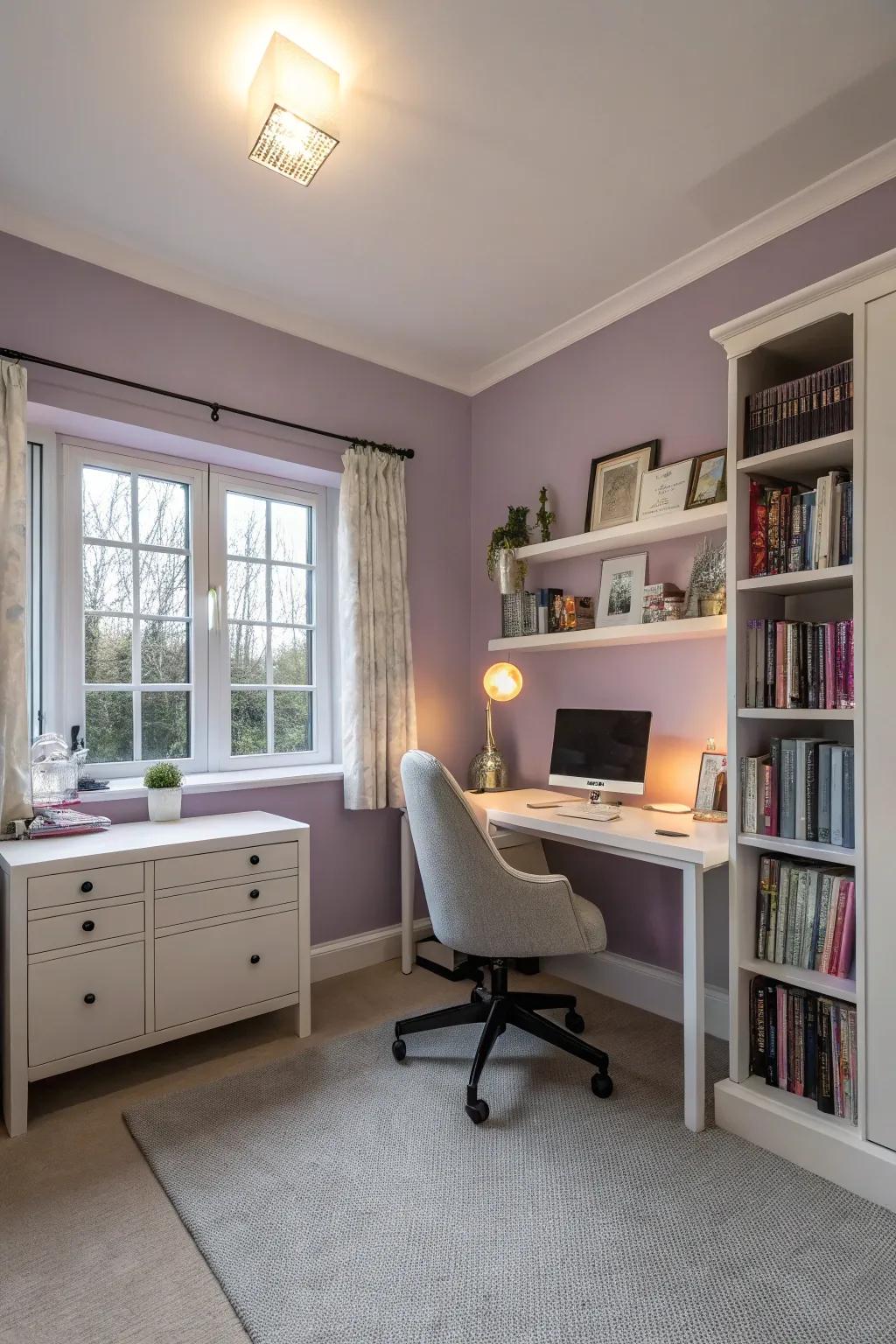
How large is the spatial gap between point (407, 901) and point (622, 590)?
5.26ft

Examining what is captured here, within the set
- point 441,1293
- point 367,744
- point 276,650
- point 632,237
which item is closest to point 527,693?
point 367,744

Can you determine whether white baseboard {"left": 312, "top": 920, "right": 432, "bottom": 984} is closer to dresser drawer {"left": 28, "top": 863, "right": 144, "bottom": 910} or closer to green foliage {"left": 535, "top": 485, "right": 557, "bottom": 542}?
dresser drawer {"left": 28, "top": 863, "right": 144, "bottom": 910}

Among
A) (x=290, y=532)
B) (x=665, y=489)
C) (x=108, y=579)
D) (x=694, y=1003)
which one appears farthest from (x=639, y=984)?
(x=108, y=579)

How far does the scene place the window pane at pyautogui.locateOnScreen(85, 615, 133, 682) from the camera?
2.84m

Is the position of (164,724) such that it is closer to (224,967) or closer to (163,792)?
(163,792)

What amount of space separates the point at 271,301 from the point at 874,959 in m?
3.01

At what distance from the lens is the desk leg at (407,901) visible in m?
3.21

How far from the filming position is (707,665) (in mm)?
2686

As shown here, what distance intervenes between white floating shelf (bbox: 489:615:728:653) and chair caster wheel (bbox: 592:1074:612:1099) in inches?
55.3

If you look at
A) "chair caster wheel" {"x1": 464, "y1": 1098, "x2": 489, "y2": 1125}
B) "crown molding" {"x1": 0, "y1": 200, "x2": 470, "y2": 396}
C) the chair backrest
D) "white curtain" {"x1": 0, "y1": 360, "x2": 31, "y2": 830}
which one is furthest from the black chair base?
"crown molding" {"x1": 0, "y1": 200, "x2": 470, "y2": 396}

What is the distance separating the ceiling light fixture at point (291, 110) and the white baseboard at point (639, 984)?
2684mm

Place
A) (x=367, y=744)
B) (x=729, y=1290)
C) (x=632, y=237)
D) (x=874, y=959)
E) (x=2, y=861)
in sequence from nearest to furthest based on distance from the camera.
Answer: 1. (x=729, y=1290)
2. (x=874, y=959)
3. (x=2, y=861)
4. (x=632, y=237)
5. (x=367, y=744)

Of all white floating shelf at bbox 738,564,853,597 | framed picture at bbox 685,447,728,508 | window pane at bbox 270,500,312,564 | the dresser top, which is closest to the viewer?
white floating shelf at bbox 738,564,853,597

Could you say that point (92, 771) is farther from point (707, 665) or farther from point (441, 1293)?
point (707, 665)
